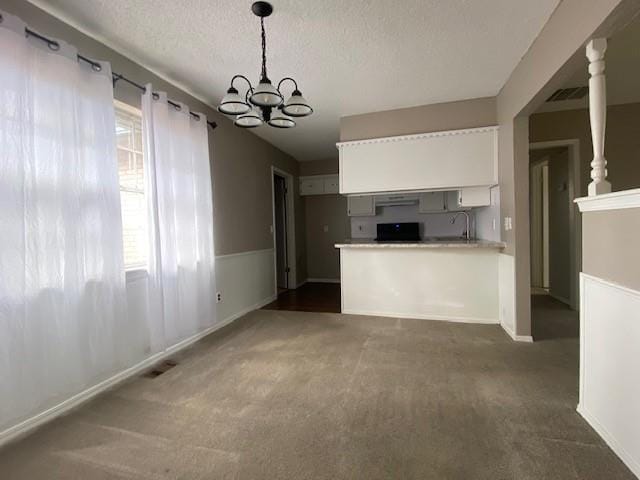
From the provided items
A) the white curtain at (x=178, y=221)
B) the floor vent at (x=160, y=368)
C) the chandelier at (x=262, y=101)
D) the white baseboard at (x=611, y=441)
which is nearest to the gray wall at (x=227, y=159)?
the white curtain at (x=178, y=221)

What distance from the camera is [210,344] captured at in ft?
9.81

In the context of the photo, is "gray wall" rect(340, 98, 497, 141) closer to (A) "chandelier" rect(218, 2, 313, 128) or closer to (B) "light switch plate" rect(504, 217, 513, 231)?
(B) "light switch plate" rect(504, 217, 513, 231)

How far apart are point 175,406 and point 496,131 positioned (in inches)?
156

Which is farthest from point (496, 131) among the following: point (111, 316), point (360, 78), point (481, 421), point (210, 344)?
point (111, 316)

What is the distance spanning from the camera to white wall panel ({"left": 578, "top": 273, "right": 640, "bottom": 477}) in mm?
1334

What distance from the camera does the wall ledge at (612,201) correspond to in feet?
4.20

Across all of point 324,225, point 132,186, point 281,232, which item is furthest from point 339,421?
point 324,225

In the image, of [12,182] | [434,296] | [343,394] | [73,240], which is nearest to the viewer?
[12,182]

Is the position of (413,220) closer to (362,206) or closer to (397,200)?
(397,200)

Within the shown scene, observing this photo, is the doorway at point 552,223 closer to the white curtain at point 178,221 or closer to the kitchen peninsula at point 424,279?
the kitchen peninsula at point 424,279

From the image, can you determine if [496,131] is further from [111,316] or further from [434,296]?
[111,316]

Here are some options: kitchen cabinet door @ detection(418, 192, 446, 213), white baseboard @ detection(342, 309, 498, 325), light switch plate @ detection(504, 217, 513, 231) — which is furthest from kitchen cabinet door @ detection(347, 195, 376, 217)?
light switch plate @ detection(504, 217, 513, 231)

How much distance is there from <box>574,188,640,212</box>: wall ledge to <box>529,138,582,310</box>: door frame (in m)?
2.62

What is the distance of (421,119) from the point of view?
3629 mm
